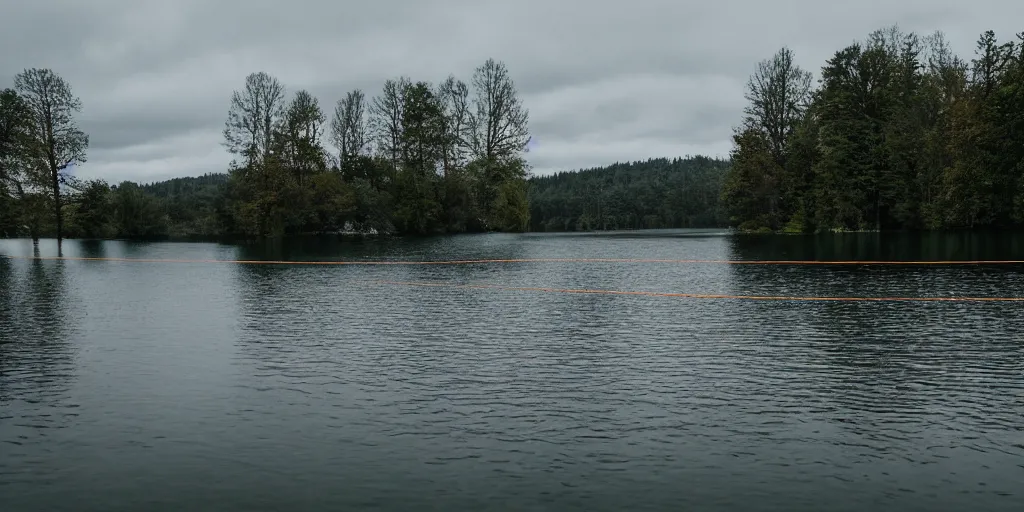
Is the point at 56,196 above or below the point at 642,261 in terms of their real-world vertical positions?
above

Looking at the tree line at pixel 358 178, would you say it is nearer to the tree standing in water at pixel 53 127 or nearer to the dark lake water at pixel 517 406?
the tree standing in water at pixel 53 127

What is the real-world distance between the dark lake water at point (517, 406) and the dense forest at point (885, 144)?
5472 centimetres

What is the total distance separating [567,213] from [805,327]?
178 metres

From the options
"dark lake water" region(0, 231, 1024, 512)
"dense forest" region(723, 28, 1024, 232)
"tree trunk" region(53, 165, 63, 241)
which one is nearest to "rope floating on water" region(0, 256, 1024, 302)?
"dark lake water" region(0, 231, 1024, 512)

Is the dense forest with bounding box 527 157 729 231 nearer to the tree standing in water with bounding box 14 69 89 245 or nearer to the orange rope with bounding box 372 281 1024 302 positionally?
the tree standing in water with bounding box 14 69 89 245

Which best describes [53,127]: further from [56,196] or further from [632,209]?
[632,209]

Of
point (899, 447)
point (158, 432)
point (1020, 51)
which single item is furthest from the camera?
point (1020, 51)

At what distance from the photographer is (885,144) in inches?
3012

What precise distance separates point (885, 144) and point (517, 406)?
249ft

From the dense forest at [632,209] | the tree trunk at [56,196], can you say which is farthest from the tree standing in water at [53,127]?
the dense forest at [632,209]

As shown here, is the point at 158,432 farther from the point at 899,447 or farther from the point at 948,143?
the point at 948,143

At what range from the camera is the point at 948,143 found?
7056 centimetres

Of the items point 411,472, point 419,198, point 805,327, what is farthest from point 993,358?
point 419,198

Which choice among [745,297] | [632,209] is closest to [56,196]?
[745,297]
